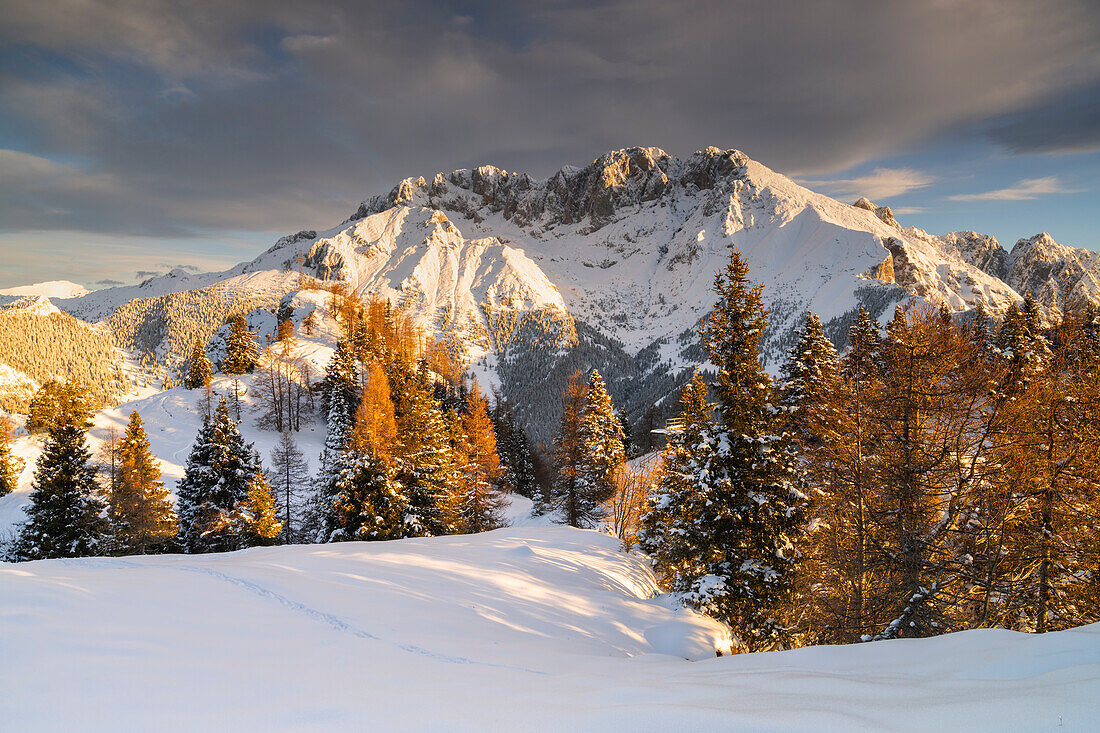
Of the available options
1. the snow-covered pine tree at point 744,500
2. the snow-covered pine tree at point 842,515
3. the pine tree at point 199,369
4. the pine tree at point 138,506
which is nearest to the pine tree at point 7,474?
the pine tree at point 138,506

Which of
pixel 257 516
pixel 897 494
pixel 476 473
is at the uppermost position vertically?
pixel 897 494

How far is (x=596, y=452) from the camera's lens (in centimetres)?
2802

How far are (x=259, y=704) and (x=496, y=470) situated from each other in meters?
27.4

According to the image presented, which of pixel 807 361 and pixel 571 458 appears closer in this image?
pixel 807 361

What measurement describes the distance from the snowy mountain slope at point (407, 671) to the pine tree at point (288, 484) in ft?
71.7

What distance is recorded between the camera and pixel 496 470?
3111cm

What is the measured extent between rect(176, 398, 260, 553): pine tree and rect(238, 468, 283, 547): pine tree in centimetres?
115

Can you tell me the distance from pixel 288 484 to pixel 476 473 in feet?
42.8

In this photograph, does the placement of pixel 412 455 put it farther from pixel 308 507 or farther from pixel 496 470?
pixel 308 507

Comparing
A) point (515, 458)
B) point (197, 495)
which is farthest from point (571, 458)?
point (515, 458)

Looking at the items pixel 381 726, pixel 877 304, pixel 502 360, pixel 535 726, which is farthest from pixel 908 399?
pixel 877 304

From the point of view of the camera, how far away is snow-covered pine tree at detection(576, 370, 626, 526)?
28.2 m

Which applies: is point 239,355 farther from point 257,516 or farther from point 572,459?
point 572,459

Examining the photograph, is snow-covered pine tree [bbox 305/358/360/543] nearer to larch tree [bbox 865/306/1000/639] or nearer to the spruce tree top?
the spruce tree top
